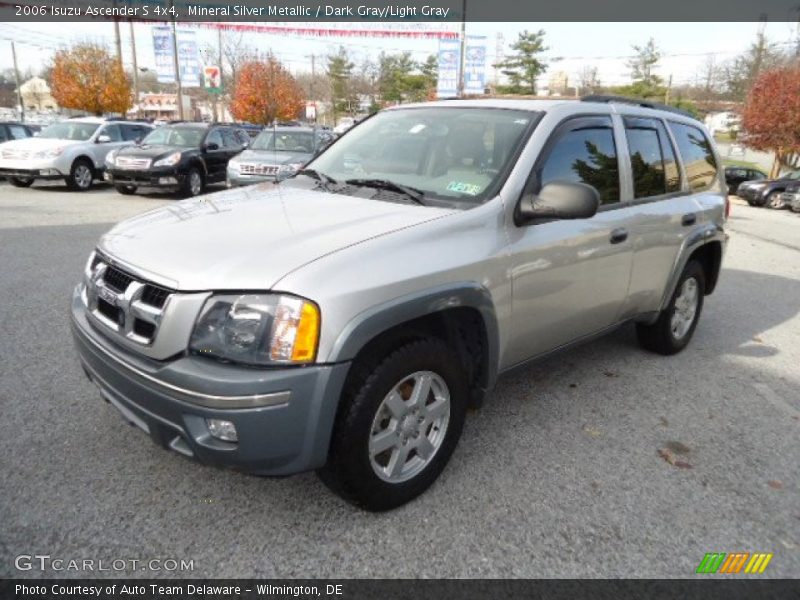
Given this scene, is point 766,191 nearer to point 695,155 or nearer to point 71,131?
point 695,155

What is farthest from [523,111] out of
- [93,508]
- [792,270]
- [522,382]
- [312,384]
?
[792,270]

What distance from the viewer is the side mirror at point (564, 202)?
2.77 m

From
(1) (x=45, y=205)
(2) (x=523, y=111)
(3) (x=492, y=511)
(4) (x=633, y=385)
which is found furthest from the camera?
(1) (x=45, y=205)

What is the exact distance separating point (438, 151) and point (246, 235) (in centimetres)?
130

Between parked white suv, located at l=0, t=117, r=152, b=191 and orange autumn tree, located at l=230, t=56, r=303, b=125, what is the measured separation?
68.7 ft

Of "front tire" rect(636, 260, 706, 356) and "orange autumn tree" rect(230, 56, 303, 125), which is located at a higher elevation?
"orange autumn tree" rect(230, 56, 303, 125)

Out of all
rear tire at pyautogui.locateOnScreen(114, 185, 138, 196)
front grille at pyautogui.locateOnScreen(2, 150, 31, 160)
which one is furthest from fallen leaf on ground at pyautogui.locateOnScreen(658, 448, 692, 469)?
front grille at pyautogui.locateOnScreen(2, 150, 31, 160)

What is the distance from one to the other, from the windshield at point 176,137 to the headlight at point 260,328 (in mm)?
12557

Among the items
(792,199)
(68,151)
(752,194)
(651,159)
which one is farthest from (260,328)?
(752,194)

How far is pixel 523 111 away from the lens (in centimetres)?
331

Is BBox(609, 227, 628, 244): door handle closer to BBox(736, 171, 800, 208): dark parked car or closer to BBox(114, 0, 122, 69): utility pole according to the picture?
BBox(736, 171, 800, 208): dark parked car

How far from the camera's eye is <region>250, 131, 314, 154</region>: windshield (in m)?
12.8

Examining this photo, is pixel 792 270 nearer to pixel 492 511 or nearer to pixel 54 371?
pixel 492 511

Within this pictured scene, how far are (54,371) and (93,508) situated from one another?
5.49 ft
